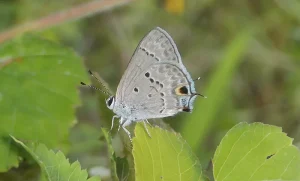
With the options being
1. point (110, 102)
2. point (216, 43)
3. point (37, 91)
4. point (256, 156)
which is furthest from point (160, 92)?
point (216, 43)

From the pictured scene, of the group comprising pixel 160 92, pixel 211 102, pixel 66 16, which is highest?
pixel 66 16

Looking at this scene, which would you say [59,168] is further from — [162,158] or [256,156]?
[256,156]

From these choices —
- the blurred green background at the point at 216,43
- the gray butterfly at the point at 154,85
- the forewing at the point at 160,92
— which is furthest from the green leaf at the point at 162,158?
the blurred green background at the point at 216,43

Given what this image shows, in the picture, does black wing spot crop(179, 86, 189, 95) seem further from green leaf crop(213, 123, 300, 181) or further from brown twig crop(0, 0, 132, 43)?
brown twig crop(0, 0, 132, 43)

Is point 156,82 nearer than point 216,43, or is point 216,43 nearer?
point 156,82

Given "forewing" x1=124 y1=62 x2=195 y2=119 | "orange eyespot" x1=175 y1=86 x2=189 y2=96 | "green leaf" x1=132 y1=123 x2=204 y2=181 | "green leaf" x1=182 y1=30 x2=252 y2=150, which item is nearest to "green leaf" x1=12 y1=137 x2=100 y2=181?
"green leaf" x1=132 y1=123 x2=204 y2=181

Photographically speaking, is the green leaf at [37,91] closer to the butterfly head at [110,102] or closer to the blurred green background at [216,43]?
the butterfly head at [110,102]
